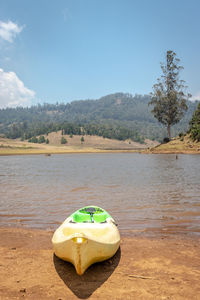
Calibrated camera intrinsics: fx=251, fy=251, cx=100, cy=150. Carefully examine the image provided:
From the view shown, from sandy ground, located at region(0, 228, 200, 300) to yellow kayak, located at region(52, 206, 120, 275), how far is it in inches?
12.9

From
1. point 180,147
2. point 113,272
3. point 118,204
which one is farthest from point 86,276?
point 180,147

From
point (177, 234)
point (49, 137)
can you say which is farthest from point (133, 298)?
point (49, 137)

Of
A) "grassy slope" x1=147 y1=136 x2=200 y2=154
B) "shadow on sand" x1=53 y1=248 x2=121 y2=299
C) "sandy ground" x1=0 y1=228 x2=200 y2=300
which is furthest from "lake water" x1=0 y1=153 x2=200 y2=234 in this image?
"grassy slope" x1=147 y1=136 x2=200 y2=154

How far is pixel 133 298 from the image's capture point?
4180 mm

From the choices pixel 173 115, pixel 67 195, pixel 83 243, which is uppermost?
pixel 173 115

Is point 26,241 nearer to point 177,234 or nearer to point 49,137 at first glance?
point 177,234

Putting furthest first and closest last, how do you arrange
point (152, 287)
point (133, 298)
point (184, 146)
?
point (184, 146) < point (152, 287) < point (133, 298)

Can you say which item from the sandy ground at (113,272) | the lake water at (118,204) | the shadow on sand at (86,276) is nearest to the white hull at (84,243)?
the shadow on sand at (86,276)

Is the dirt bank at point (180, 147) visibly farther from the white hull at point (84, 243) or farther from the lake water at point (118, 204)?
the white hull at point (84, 243)

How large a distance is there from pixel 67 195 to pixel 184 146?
42975mm

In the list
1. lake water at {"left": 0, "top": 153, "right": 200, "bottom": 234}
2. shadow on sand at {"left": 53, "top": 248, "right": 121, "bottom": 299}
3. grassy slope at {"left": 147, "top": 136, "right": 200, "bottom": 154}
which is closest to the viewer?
shadow on sand at {"left": 53, "top": 248, "right": 121, "bottom": 299}

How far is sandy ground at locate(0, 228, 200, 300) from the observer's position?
435cm

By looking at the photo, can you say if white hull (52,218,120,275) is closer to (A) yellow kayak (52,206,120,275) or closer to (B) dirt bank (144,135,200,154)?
(A) yellow kayak (52,206,120,275)

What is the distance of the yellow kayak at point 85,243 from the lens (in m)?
4.68
